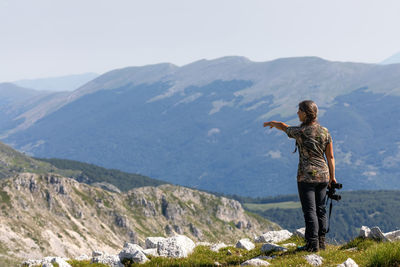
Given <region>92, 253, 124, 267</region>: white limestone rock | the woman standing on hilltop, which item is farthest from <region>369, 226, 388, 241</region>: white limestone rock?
<region>92, 253, 124, 267</region>: white limestone rock

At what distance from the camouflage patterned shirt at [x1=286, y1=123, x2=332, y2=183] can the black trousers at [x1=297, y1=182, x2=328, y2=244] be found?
30cm

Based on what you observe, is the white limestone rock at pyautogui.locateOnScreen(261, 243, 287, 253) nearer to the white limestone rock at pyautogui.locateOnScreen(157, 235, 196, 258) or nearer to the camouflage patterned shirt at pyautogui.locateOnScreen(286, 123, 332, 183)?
the white limestone rock at pyautogui.locateOnScreen(157, 235, 196, 258)

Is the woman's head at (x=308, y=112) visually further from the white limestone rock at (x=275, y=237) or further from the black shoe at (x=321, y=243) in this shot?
the white limestone rock at (x=275, y=237)

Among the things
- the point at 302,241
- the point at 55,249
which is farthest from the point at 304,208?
the point at 55,249

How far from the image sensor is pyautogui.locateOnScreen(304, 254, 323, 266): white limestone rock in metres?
13.5

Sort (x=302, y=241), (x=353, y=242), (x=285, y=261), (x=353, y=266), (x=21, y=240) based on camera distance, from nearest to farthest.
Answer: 1. (x=353, y=266)
2. (x=285, y=261)
3. (x=353, y=242)
4. (x=302, y=241)
5. (x=21, y=240)

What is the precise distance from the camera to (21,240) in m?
166

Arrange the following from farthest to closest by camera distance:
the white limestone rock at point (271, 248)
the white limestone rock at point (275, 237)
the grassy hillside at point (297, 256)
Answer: the white limestone rock at point (275, 237)
the white limestone rock at point (271, 248)
the grassy hillside at point (297, 256)

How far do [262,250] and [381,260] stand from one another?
659cm

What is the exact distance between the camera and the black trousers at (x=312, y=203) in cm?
1511

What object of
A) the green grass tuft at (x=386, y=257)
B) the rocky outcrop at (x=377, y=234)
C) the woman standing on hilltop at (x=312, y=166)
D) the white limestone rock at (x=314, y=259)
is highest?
the woman standing on hilltop at (x=312, y=166)

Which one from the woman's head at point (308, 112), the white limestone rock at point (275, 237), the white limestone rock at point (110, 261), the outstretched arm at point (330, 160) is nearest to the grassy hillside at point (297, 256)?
the white limestone rock at point (110, 261)

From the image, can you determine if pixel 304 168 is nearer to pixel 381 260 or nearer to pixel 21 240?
pixel 381 260

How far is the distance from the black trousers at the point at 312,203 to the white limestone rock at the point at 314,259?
4.65 feet
